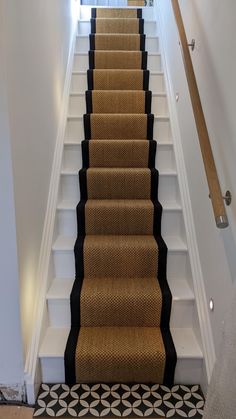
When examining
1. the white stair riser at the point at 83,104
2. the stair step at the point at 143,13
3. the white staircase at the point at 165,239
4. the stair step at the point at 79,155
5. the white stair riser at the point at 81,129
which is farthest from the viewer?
the stair step at the point at 143,13

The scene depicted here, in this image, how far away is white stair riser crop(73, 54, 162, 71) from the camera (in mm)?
3109

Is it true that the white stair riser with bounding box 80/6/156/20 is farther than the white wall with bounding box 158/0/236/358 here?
Yes

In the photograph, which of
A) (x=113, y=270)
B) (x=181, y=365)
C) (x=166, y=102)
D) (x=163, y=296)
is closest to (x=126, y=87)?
(x=166, y=102)

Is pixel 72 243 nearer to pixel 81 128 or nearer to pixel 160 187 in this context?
pixel 160 187

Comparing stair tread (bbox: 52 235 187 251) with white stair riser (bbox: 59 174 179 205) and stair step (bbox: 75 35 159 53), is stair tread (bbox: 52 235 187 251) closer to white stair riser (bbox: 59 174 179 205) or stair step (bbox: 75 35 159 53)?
white stair riser (bbox: 59 174 179 205)

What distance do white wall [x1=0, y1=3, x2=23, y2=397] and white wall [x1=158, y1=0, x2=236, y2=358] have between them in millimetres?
869

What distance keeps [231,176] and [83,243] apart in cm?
94

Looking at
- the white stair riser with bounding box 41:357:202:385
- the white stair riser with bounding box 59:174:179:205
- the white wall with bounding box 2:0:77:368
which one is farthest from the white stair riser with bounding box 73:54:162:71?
the white stair riser with bounding box 41:357:202:385

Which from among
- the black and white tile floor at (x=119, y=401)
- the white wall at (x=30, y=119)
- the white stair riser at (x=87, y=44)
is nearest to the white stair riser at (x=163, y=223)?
the white wall at (x=30, y=119)

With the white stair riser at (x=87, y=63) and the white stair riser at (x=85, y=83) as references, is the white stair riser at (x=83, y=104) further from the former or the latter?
the white stair riser at (x=87, y=63)

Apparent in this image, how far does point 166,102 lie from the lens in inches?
109

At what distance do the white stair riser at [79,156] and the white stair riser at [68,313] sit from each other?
102 centimetres

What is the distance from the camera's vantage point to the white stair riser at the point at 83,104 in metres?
2.78

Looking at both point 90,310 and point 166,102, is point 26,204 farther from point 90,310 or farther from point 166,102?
point 166,102
